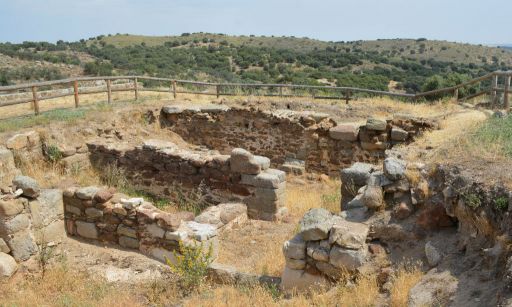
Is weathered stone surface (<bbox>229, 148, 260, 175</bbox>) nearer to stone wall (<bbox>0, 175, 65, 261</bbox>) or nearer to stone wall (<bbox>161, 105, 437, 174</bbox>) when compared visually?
stone wall (<bbox>0, 175, 65, 261</bbox>)

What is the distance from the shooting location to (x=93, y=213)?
25.8ft

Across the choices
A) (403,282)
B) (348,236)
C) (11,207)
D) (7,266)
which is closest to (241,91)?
(11,207)

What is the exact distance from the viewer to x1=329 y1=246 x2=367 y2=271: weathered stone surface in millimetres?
5195

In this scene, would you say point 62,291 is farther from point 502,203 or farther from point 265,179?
point 502,203

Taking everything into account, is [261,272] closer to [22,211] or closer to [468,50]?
[22,211]

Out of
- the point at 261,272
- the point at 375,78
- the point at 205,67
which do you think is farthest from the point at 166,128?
the point at 205,67

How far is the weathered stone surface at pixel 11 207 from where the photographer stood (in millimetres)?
6582

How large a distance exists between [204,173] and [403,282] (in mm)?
5945

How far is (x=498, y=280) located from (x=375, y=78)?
2606 cm

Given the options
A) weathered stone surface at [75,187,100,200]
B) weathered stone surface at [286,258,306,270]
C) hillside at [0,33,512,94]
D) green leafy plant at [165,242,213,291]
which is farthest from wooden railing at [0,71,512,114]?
green leafy plant at [165,242,213,291]

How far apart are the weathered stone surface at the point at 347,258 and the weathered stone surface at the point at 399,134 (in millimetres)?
6671

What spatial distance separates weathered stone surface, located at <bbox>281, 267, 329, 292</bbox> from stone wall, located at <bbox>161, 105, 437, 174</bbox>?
6.71 metres

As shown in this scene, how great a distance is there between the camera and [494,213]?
4.61m

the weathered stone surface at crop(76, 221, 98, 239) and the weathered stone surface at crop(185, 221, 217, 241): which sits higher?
the weathered stone surface at crop(185, 221, 217, 241)
